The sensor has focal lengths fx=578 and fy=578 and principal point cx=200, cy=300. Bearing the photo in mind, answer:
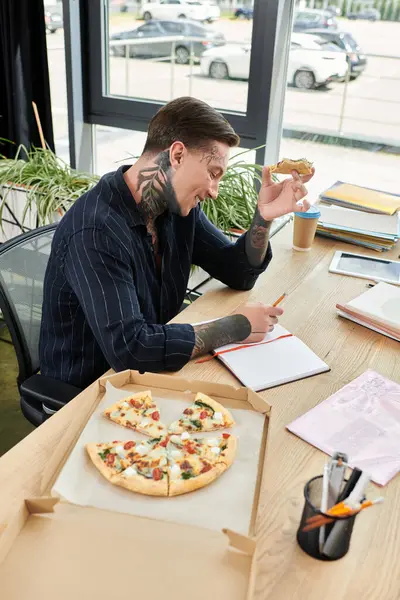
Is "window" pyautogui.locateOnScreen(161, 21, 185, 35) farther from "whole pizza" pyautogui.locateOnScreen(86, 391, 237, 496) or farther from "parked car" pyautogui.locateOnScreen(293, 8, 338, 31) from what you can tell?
"whole pizza" pyautogui.locateOnScreen(86, 391, 237, 496)

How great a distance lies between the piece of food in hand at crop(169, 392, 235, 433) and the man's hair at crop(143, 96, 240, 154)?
63 centimetres

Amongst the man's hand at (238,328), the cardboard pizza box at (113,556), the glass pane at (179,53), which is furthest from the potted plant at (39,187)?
the cardboard pizza box at (113,556)

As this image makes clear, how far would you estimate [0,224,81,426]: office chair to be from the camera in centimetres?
135

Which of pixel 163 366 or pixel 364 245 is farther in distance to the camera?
pixel 364 245

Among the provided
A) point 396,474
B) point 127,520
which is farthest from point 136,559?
point 396,474

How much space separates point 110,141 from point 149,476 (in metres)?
2.56

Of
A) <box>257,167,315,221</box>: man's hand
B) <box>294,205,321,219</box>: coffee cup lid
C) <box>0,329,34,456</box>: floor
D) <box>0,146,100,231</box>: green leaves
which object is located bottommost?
<box>0,329,34,456</box>: floor

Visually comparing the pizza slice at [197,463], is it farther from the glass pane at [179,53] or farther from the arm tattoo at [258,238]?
the glass pane at [179,53]

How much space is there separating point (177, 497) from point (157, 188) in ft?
2.58

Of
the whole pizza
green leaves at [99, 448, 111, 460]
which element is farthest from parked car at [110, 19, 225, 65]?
green leaves at [99, 448, 111, 460]

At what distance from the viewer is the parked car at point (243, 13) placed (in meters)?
2.50

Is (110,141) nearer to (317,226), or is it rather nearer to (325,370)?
(317,226)

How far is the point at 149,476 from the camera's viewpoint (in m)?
0.86

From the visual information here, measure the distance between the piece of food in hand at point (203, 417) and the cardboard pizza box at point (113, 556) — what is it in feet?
0.66
